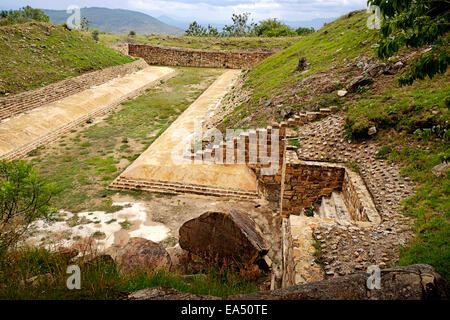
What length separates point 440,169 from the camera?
247 inches

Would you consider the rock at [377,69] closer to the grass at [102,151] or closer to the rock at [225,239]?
the rock at [225,239]

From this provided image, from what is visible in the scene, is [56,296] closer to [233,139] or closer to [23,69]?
[233,139]

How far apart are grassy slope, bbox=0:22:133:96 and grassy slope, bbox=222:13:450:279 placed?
492 inches

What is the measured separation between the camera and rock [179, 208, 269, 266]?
6.32 meters

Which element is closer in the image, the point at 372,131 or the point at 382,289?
the point at 382,289

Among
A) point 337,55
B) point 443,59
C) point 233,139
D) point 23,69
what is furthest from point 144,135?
point 443,59

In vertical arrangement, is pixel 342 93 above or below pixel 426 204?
above

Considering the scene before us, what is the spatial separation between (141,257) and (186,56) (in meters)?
34.3

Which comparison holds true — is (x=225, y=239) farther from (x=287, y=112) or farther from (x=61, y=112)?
(x=61, y=112)

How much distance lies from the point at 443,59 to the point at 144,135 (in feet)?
46.0

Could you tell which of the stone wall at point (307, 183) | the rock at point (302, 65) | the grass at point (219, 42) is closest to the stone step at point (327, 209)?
the stone wall at point (307, 183)

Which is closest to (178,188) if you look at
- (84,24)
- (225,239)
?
(225,239)

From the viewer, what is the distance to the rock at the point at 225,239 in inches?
249

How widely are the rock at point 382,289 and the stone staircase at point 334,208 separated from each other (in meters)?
4.34
